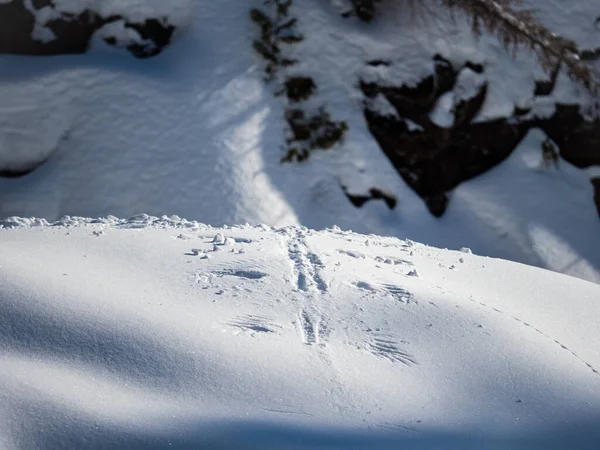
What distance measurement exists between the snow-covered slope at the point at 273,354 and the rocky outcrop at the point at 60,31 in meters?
2.41

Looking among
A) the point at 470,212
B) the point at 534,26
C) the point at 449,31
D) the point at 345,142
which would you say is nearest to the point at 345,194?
the point at 345,142

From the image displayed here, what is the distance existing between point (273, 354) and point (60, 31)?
11.5 feet

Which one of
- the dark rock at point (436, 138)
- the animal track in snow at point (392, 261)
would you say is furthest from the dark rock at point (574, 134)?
the animal track in snow at point (392, 261)

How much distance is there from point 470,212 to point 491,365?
9.95 feet

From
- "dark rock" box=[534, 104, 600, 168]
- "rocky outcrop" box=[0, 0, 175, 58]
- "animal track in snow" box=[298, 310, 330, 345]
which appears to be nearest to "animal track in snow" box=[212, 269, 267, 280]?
"animal track in snow" box=[298, 310, 330, 345]

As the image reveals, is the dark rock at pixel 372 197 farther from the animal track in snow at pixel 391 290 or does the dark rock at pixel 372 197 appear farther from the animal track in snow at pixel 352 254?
the animal track in snow at pixel 391 290

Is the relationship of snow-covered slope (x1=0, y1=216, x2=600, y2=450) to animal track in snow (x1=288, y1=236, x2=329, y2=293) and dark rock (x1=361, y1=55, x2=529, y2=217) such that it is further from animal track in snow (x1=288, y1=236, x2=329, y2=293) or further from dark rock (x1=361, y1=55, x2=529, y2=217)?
dark rock (x1=361, y1=55, x2=529, y2=217)

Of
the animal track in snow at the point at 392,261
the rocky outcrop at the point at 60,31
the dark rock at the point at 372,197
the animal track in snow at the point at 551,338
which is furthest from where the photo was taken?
the dark rock at the point at 372,197

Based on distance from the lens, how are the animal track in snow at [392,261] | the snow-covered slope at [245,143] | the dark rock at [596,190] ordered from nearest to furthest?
the animal track in snow at [392,261]
the snow-covered slope at [245,143]
the dark rock at [596,190]

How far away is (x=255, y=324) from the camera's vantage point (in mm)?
1866

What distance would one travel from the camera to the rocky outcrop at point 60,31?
443cm

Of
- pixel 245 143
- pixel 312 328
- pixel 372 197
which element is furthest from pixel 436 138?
pixel 312 328

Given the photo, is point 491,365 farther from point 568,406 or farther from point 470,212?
point 470,212

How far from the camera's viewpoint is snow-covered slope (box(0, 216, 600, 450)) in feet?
4.66
